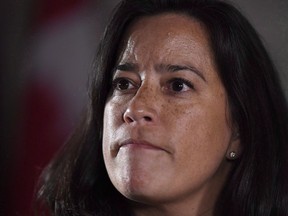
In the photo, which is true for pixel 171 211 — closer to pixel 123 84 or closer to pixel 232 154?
pixel 232 154

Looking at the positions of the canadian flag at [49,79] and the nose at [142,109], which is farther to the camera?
the canadian flag at [49,79]

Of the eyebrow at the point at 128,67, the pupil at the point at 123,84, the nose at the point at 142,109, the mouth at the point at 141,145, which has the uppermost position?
the eyebrow at the point at 128,67

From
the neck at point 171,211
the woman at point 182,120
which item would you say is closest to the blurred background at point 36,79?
the woman at point 182,120

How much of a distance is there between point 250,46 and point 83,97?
1.81ft

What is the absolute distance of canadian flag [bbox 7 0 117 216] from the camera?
5.86 feet

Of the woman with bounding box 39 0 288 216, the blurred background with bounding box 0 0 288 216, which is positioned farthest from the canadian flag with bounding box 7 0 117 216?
the woman with bounding box 39 0 288 216

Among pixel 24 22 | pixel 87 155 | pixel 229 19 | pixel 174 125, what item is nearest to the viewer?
pixel 174 125

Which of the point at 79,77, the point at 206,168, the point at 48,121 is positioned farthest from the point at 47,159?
the point at 206,168

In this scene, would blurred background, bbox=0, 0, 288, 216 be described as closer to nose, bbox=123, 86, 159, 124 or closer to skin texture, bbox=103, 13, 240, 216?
skin texture, bbox=103, 13, 240, 216

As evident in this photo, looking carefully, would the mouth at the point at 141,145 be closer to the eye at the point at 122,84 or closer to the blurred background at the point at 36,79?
the eye at the point at 122,84

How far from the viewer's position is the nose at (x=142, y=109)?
1.27 meters

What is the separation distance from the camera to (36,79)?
70.7 inches

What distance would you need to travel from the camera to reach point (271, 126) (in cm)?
142

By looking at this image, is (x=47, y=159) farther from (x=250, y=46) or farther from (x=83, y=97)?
(x=250, y=46)
